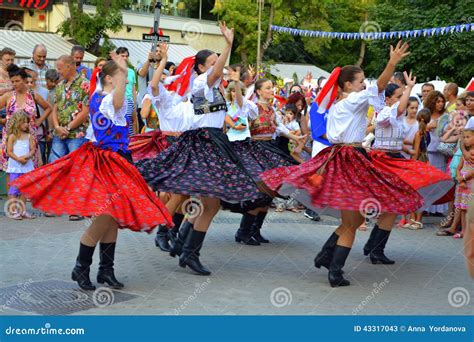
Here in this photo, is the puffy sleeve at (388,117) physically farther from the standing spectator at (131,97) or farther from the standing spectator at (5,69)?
the standing spectator at (5,69)

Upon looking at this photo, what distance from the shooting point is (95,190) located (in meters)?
5.95

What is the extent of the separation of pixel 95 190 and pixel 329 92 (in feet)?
7.94

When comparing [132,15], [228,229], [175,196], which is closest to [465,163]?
[228,229]

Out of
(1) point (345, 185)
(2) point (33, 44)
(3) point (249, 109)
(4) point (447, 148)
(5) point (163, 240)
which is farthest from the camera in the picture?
(2) point (33, 44)

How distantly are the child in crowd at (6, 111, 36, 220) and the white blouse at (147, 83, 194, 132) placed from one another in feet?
8.14

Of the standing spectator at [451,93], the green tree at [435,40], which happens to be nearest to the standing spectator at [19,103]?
the standing spectator at [451,93]

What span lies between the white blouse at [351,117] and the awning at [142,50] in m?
21.3

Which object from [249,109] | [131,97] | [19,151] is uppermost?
[249,109]

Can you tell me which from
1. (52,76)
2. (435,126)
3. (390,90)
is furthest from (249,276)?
(52,76)

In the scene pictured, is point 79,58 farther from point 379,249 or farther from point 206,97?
point 379,249

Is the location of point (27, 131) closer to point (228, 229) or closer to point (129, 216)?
point (228, 229)

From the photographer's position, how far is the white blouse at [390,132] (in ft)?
28.7

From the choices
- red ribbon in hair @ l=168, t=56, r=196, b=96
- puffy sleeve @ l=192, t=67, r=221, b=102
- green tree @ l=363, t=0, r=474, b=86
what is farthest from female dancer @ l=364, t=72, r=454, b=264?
green tree @ l=363, t=0, r=474, b=86

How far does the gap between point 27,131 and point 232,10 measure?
27.8m
